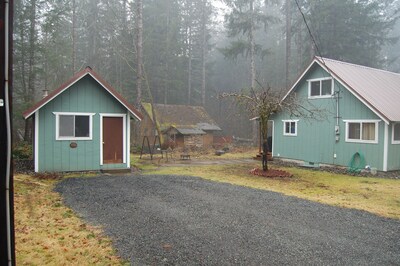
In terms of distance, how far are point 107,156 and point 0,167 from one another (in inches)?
472

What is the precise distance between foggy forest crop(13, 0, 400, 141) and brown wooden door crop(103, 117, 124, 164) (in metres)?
6.15

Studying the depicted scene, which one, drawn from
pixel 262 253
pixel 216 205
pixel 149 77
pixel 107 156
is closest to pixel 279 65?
pixel 149 77

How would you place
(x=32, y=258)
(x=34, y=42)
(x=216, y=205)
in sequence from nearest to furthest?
(x=32, y=258) < (x=216, y=205) < (x=34, y=42)

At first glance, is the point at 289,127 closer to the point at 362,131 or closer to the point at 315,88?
the point at 315,88

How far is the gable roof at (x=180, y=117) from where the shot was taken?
28.7 metres

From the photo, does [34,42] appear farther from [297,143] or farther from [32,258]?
[32,258]

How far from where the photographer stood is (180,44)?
3788cm

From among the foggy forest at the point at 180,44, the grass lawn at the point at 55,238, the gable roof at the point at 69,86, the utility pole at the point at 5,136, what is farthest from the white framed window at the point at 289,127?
the utility pole at the point at 5,136

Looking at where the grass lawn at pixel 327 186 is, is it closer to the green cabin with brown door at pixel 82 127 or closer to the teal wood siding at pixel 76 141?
the green cabin with brown door at pixel 82 127

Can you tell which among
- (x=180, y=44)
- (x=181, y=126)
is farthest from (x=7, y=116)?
(x=180, y=44)

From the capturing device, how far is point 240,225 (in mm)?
6277

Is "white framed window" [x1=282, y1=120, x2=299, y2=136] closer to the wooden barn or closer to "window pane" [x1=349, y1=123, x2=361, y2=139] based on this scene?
"window pane" [x1=349, y1=123, x2=361, y2=139]

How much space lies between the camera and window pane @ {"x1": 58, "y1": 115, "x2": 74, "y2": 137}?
1320 cm

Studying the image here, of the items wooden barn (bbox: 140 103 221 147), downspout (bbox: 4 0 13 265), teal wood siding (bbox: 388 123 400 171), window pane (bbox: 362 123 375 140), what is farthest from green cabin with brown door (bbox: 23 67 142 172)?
teal wood siding (bbox: 388 123 400 171)
